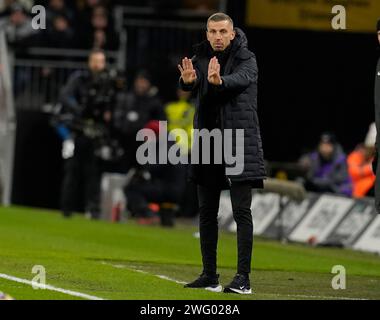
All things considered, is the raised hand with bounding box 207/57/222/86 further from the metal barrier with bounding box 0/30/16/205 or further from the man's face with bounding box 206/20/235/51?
the metal barrier with bounding box 0/30/16/205

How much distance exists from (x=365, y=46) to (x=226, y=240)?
5.62m

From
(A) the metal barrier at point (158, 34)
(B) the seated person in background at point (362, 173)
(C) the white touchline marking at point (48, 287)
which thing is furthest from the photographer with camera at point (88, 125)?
(C) the white touchline marking at point (48, 287)

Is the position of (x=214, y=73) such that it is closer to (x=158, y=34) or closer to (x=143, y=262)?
(x=143, y=262)

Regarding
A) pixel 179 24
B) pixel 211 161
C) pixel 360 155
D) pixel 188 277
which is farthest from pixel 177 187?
pixel 211 161

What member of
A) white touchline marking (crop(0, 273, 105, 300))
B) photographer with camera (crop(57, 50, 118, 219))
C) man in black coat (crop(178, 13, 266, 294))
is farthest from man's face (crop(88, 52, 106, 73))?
man in black coat (crop(178, 13, 266, 294))

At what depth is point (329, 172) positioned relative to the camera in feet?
73.7

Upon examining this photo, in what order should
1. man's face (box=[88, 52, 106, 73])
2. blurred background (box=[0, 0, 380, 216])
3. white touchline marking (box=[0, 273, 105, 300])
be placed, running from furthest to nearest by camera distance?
blurred background (box=[0, 0, 380, 216]) < man's face (box=[88, 52, 106, 73]) < white touchline marking (box=[0, 273, 105, 300])

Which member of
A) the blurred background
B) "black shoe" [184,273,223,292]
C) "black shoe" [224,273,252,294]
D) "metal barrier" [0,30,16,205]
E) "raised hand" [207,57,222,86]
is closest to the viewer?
"raised hand" [207,57,222,86]

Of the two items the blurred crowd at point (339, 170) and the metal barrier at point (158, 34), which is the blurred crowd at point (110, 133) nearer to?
the blurred crowd at point (339, 170)

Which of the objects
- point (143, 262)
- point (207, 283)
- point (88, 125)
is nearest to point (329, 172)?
point (88, 125)

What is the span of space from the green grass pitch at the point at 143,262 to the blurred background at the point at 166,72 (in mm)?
2531

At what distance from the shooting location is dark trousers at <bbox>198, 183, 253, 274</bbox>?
1236 centimetres

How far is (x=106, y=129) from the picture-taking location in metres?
23.5

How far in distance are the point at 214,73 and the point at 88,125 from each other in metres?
11.4
